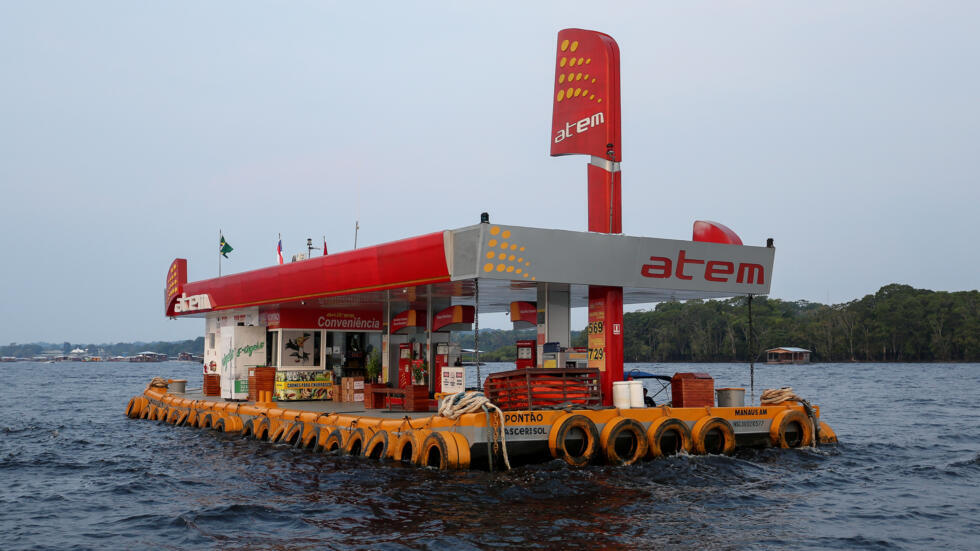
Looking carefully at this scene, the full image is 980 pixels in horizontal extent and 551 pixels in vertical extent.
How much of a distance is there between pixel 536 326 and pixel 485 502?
26.6 ft

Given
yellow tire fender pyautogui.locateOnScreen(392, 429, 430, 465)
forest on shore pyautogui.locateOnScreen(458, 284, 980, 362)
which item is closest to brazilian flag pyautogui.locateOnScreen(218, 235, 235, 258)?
yellow tire fender pyautogui.locateOnScreen(392, 429, 430, 465)

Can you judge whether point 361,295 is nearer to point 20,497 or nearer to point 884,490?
point 20,497

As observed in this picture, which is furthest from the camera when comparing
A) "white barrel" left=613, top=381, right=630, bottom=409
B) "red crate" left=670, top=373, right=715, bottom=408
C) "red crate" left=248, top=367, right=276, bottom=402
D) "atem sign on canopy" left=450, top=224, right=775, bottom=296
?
"red crate" left=248, top=367, right=276, bottom=402

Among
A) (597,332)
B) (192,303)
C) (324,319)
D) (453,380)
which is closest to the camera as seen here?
(453,380)

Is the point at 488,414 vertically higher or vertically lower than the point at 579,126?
lower

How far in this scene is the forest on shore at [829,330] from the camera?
363 feet

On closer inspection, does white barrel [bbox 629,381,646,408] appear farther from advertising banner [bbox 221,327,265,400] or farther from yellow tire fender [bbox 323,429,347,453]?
advertising banner [bbox 221,327,265,400]

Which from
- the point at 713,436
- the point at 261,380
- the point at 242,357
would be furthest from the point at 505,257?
the point at 242,357

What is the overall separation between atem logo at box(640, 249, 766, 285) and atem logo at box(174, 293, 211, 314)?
17.5 meters

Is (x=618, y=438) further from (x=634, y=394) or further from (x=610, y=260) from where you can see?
(x=610, y=260)

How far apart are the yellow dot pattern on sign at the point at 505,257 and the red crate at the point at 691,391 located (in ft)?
14.7

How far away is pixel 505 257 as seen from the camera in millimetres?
16656

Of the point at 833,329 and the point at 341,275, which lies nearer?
the point at 341,275

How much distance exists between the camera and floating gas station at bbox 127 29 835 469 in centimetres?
1633
